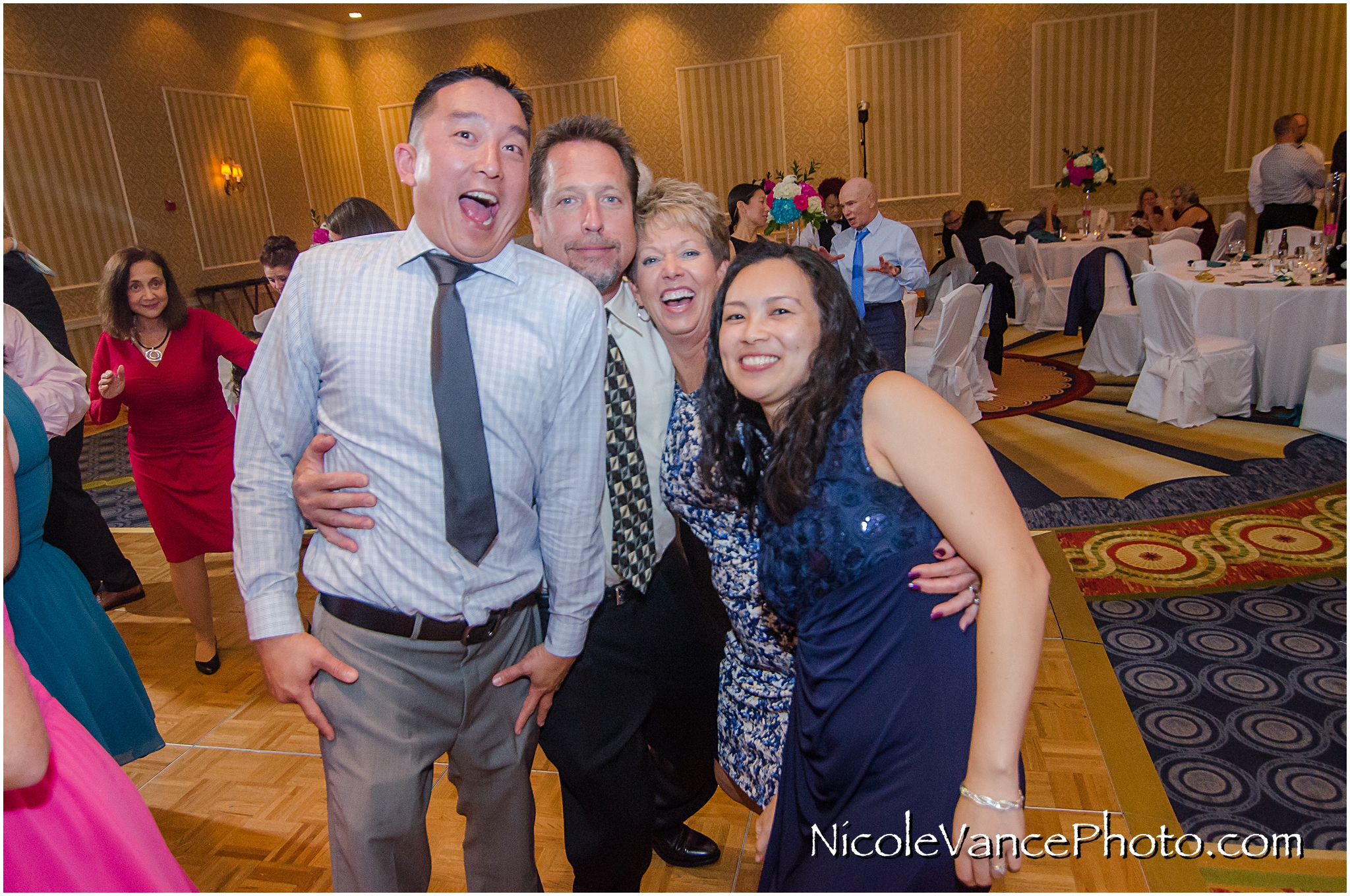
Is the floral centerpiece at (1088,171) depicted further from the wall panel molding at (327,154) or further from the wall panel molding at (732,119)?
the wall panel molding at (327,154)

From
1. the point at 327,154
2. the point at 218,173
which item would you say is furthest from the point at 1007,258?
the point at 327,154

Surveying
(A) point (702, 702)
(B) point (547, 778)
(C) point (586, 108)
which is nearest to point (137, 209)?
(C) point (586, 108)

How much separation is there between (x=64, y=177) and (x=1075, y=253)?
10.5 meters

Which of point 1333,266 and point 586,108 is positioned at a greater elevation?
point 586,108

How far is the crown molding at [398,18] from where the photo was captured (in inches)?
436

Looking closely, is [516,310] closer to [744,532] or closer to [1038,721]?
[744,532]

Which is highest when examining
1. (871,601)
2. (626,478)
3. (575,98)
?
(575,98)

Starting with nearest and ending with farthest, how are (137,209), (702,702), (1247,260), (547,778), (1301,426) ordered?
1. (702,702)
2. (547,778)
3. (1301,426)
4. (1247,260)
5. (137,209)

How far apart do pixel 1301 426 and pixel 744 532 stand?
5.08 metres

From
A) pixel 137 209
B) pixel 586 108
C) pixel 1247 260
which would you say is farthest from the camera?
pixel 586 108

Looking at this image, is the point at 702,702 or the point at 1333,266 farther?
the point at 1333,266

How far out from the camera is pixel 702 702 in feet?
6.29

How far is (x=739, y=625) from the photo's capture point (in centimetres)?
156

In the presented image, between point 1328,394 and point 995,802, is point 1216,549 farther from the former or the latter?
point 995,802
